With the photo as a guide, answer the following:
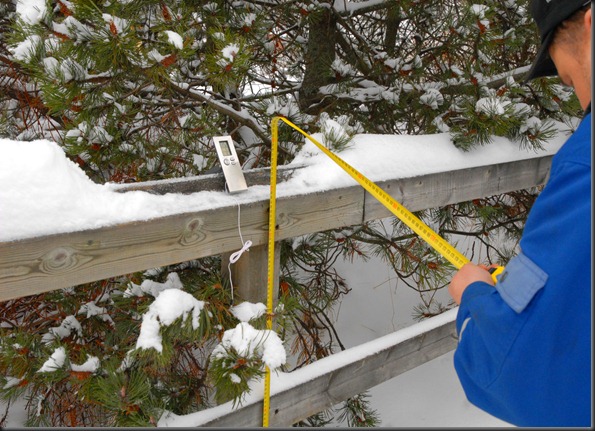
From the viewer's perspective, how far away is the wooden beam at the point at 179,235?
1.34 metres

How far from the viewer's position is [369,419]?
3139mm

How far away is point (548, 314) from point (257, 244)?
3.67ft

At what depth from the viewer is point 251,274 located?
1.92 metres

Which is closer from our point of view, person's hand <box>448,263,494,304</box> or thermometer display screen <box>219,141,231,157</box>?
person's hand <box>448,263,494,304</box>

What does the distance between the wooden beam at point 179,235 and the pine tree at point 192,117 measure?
0.78 feet

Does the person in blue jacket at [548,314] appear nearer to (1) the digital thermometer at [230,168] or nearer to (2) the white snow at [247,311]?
(2) the white snow at [247,311]

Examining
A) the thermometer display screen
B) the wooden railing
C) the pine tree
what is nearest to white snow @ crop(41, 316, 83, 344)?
the pine tree

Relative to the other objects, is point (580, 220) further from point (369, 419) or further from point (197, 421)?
point (369, 419)

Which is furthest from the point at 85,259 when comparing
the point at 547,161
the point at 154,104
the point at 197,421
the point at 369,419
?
the point at 547,161

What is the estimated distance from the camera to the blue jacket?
90 cm

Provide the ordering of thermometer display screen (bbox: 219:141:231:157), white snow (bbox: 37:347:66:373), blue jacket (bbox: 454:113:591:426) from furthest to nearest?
thermometer display screen (bbox: 219:141:231:157)
white snow (bbox: 37:347:66:373)
blue jacket (bbox: 454:113:591:426)

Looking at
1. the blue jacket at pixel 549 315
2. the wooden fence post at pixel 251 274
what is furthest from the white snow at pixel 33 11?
the blue jacket at pixel 549 315

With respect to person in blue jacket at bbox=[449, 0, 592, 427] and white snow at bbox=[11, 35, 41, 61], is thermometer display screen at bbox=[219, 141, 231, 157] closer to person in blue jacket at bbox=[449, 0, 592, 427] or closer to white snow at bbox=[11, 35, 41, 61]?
white snow at bbox=[11, 35, 41, 61]

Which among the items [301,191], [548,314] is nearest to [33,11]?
[301,191]
